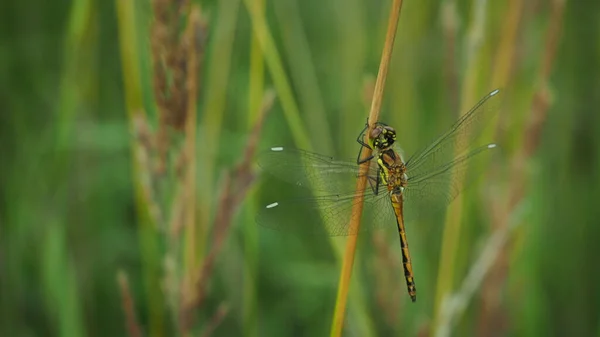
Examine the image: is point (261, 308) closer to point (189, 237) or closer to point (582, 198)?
point (189, 237)

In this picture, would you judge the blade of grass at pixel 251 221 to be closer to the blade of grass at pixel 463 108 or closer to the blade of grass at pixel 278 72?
the blade of grass at pixel 278 72

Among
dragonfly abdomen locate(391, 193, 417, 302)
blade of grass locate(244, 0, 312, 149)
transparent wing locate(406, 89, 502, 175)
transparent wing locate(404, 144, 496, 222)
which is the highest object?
blade of grass locate(244, 0, 312, 149)

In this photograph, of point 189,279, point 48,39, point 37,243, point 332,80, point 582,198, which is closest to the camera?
point 189,279

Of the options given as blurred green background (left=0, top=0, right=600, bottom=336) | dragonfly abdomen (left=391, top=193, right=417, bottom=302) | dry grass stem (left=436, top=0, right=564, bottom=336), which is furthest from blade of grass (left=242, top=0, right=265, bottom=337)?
dry grass stem (left=436, top=0, right=564, bottom=336)

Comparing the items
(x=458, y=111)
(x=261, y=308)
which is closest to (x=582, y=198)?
(x=458, y=111)

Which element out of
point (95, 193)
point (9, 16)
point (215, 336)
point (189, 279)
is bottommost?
point (215, 336)

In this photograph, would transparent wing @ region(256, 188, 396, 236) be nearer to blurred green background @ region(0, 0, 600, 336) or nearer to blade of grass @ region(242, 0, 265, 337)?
blurred green background @ region(0, 0, 600, 336)
